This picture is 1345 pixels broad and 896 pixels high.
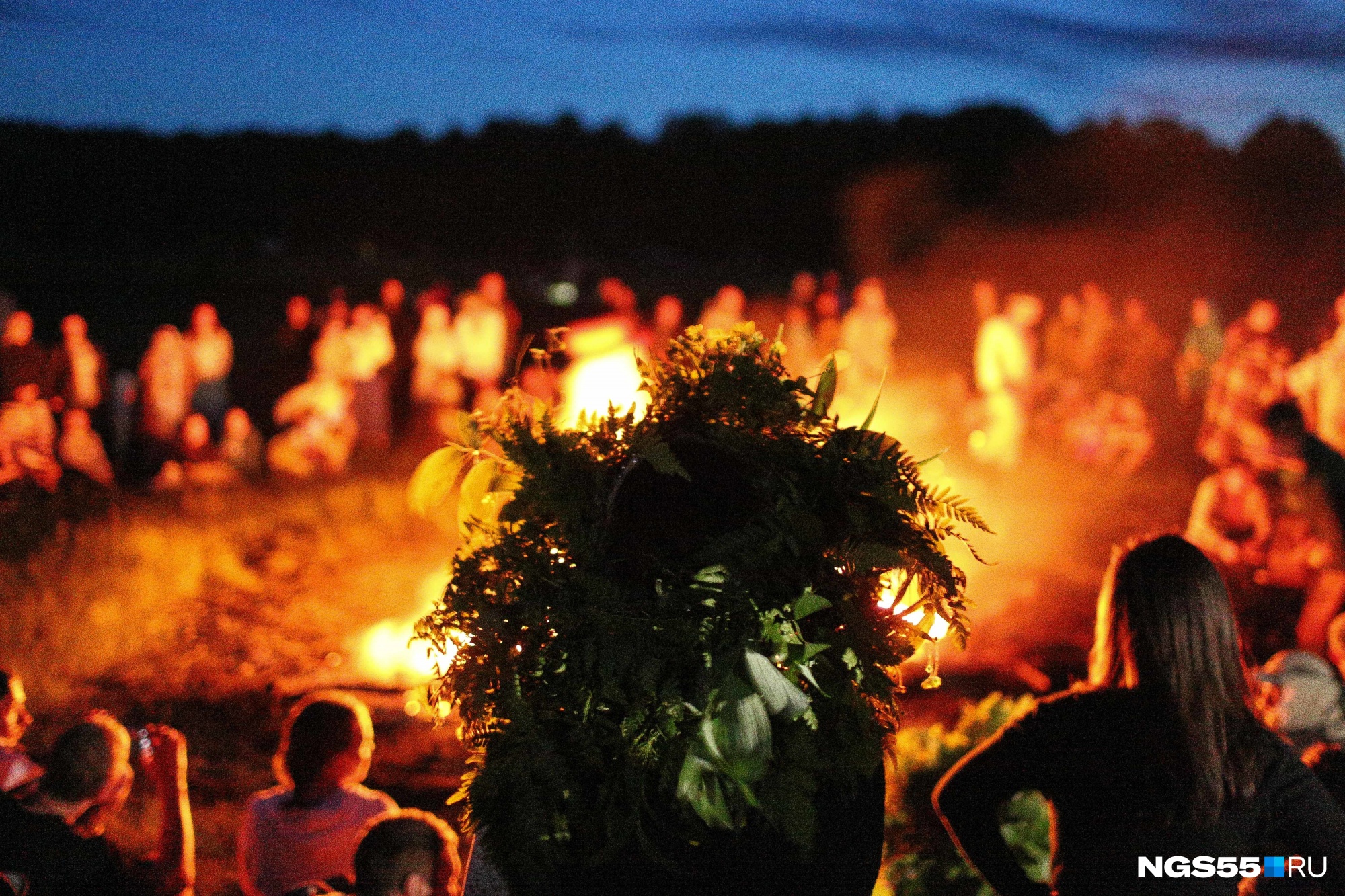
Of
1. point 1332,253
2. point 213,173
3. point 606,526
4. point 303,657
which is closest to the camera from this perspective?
point 606,526

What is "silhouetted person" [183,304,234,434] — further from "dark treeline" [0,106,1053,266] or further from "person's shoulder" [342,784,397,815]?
"dark treeline" [0,106,1053,266]

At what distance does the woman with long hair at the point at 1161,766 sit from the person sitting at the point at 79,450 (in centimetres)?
976

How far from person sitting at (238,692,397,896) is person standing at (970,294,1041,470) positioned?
10.0 m

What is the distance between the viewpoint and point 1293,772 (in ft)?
6.94

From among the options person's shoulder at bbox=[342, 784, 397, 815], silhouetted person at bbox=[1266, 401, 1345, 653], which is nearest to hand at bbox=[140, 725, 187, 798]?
person's shoulder at bbox=[342, 784, 397, 815]

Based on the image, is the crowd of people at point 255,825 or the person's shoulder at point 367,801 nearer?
the crowd of people at point 255,825

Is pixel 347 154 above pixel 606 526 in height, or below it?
above

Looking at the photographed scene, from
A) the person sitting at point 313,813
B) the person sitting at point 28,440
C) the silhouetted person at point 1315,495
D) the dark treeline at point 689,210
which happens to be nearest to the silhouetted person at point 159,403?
the person sitting at point 28,440

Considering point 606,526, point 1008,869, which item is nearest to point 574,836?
point 606,526

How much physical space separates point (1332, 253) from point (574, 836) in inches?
706

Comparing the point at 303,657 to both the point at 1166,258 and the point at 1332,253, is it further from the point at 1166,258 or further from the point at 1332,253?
the point at 1166,258

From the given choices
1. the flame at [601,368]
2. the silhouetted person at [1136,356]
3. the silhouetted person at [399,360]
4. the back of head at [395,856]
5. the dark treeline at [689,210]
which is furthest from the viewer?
the dark treeline at [689,210]

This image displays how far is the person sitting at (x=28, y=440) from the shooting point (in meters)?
9.22

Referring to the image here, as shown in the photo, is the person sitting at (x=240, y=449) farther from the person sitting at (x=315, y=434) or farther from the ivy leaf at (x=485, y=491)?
the ivy leaf at (x=485, y=491)
